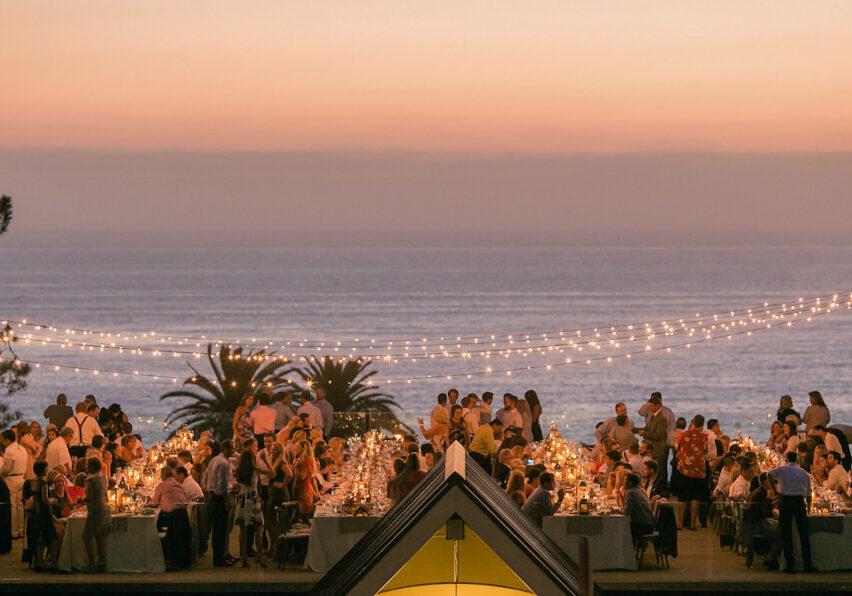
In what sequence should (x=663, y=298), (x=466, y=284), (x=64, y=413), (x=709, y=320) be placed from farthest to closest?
(x=466, y=284)
(x=663, y=298)
(x=709, y=320)
(x=64, y=413)

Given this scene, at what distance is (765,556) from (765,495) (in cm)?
58

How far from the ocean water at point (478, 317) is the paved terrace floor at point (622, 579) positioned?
Answer: 4257 cm

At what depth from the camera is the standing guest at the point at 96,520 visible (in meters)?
13.2

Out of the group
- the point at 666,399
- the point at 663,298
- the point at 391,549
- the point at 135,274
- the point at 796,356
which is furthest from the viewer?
the point at 135,274

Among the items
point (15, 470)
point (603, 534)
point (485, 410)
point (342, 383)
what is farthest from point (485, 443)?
point (342, 383)

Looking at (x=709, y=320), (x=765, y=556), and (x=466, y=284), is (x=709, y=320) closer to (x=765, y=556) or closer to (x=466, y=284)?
(x=466, y=284)

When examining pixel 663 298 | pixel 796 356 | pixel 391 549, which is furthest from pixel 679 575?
pixel 663 298

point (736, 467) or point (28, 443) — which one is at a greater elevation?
point (28, 443)

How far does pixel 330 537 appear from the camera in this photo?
43.9 ft

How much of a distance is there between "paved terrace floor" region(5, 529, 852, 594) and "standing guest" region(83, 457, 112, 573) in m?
0.17

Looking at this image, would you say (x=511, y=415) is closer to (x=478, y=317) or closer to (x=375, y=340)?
(x=375, y=340)

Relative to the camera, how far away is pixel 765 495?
43.9ft

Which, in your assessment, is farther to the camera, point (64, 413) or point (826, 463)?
point (64, 413)

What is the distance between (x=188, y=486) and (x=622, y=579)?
4.38 m
